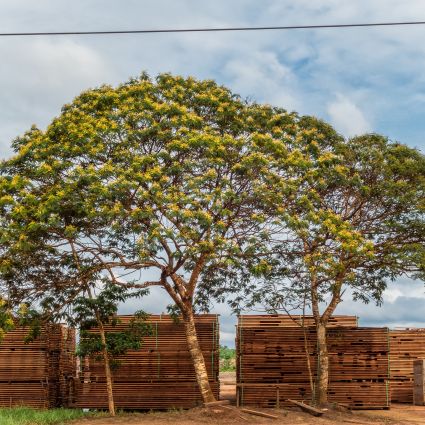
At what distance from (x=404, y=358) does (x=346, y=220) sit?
27.9 ft

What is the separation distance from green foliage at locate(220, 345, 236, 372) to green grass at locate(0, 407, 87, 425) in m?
26.4

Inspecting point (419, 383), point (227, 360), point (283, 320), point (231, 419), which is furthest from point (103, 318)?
point (227, 360)

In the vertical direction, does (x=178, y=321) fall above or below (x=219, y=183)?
below

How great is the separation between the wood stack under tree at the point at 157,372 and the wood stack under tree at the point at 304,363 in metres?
1.33

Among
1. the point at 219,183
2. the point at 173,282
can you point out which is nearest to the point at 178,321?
the point at 173,282

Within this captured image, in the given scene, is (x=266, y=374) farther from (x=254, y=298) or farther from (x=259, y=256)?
(x=259, y=256)

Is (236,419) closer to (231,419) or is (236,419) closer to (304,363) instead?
(231,419)

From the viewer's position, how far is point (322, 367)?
2589 cm

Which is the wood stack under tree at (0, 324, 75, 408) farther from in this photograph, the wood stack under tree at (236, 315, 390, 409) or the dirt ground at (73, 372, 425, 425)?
the wood stack under tree at (236, 315, 390, 409)

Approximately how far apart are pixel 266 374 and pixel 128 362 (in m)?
5.31

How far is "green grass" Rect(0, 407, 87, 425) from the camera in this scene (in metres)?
21.7

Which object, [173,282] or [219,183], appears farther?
[173,282]

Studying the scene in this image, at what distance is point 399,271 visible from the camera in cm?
2580

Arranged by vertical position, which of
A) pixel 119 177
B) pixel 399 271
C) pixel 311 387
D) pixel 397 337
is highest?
pixel 119 177
